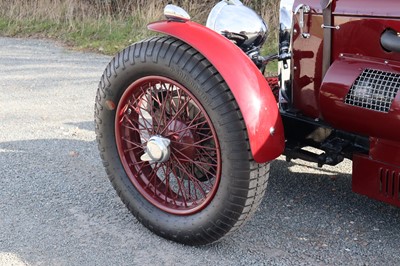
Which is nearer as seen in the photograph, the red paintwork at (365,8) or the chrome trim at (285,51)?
the red paintwork at (365,8)

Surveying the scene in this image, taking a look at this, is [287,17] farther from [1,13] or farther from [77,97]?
[1,13]

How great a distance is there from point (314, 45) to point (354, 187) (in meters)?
0.68

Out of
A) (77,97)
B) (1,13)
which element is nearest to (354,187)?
(77,97)

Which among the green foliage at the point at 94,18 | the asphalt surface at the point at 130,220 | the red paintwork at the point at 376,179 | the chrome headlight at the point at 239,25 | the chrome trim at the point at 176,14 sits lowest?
the asphalt surface at the point at 130,220

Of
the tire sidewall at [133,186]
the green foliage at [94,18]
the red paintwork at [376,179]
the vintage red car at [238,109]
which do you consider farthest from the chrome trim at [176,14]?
the green foliage at [94,18]

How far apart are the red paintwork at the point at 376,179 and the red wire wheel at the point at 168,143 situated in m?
0.63

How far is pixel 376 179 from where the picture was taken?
9.16 ft

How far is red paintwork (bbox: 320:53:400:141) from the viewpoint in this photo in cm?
264

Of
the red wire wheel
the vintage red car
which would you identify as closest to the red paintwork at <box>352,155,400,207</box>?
the vintage red car

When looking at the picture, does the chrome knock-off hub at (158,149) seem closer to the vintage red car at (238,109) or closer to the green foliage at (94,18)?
the vintage red car at (238,109)

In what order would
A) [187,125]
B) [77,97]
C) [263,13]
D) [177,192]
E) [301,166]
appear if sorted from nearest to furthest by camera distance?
[187,125] → [177,192] → [301,166] → [77,97] → [263,13]

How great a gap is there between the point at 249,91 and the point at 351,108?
17.3 inches

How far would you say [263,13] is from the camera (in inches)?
330

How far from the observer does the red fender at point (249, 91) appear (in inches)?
107
